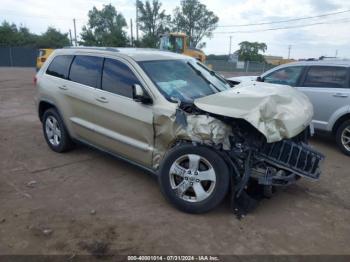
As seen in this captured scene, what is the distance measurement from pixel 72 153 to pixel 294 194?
12.0ft

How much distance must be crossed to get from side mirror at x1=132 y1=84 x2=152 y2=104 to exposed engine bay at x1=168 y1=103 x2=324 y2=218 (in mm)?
434

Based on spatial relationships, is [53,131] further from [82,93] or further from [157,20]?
[157,20]

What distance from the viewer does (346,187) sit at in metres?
4.68

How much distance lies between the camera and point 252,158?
355 cm

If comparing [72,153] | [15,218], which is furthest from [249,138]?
[72,153]

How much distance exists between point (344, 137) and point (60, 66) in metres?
5.21

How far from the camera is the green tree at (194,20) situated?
72438 mm

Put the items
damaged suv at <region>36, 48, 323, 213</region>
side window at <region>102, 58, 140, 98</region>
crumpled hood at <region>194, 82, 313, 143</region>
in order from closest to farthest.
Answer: crumpled hood at <region>194, 82, 313, 143</region>
damaged suv at <region>36, 48, 323, 213</region>
side window at <region>102, 58, 140, 98</region>

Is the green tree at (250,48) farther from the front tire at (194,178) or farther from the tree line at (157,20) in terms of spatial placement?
the front tire at (194,178)

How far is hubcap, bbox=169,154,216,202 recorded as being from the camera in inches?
142

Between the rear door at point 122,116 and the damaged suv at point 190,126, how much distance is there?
1 cm

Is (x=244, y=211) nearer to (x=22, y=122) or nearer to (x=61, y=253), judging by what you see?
(x=61, y=253)

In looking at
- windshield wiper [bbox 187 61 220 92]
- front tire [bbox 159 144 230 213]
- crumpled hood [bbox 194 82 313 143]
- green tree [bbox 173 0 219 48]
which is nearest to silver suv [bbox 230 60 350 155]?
windshield wiper [bbox 187 61 220 92]

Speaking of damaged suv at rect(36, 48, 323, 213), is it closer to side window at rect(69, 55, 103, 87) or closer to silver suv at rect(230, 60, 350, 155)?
side window at rect(69, 55, 103, 87)
